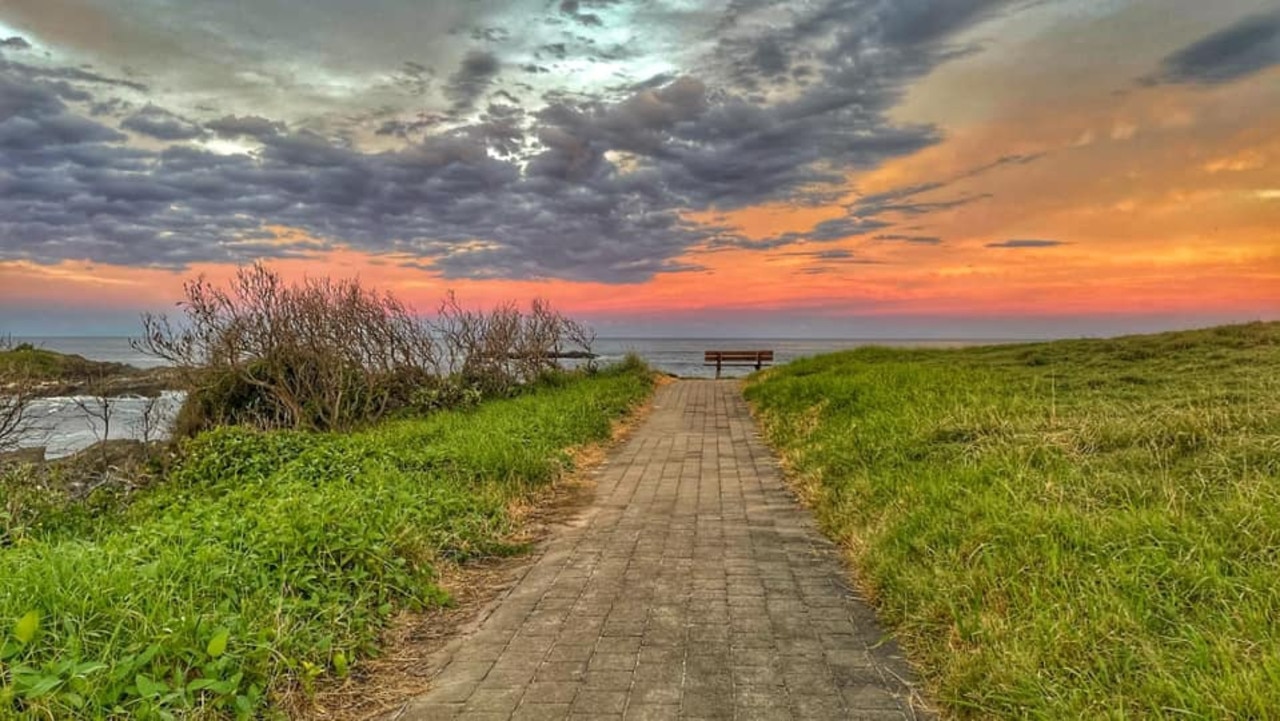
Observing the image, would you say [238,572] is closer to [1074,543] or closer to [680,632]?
[680,632]

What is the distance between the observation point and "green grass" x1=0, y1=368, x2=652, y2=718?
2.56 m

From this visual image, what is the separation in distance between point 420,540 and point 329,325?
24.0 feet

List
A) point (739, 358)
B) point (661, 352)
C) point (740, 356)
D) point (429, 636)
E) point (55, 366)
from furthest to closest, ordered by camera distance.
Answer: point (661, 352) → point (739, 358) → point (740, 356) → point (55, 366) → point (429, 636)

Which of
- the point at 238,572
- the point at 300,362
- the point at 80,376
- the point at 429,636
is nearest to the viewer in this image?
the point at 238,572

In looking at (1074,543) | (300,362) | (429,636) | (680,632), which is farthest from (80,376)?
(1074,543)

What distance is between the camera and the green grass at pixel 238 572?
2559 millimetres

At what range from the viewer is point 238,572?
3.46 metres

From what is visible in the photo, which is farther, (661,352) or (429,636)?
(661,352)

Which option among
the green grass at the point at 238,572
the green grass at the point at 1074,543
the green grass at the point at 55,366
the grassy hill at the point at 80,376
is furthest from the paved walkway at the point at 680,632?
the grassy hill at the point at 80,376

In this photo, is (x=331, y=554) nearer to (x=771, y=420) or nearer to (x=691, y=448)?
(x=691, y=448)

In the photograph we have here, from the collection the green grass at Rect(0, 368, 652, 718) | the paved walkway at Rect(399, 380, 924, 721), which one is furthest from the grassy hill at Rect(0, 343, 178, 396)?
the paved walkway at Rect(399, 380, 924, 721)

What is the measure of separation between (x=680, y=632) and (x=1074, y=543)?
2045 millimetres

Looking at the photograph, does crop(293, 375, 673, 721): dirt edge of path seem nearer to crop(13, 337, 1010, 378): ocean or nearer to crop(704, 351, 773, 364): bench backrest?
crop(13, 337, 1010, 378): ocean

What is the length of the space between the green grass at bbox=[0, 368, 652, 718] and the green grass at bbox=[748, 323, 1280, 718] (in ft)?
8.75
